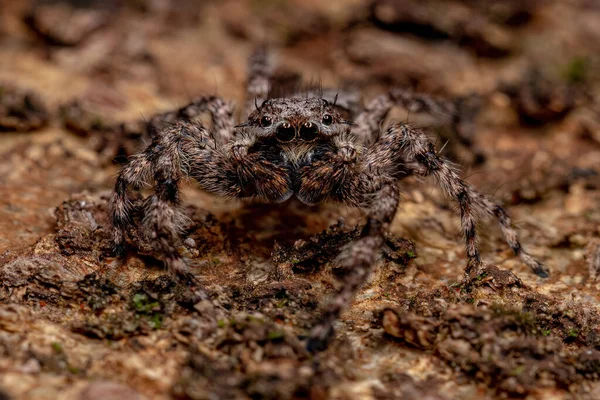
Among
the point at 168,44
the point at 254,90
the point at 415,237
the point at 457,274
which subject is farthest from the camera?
the point at 168,44

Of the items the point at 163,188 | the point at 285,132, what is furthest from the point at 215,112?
the point at 163,188

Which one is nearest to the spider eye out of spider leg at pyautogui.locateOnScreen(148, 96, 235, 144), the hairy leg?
spider leg at pyautogui.locateOnScreen(148, 96, 235, 144)

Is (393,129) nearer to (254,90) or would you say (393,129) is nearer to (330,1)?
(254,90)

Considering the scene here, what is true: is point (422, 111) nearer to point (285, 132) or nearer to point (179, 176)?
point (285, 132)

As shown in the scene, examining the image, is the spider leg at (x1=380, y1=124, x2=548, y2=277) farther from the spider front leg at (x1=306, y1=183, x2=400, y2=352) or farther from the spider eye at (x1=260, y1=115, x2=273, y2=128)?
the spider eye at (x1=260, y1=115, x2=273, y2=128)

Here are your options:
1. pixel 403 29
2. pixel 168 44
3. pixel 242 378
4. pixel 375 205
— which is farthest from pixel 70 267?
pixel 403 29
